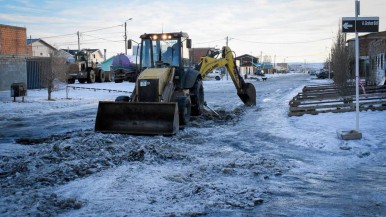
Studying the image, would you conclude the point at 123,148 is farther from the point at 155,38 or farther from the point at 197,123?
the point at 155,38

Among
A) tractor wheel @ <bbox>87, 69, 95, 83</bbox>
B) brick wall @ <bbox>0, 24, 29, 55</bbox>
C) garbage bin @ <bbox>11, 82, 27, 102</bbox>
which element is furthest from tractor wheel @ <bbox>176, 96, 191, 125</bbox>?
tractor wheel @ <bbox>87, 69, 95, 83</bbox>

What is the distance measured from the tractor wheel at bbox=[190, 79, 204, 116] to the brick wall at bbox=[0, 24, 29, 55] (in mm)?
23437

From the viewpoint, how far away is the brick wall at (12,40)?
33.4m

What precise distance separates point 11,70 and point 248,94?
21717mm

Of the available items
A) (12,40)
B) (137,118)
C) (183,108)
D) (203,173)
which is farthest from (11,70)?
(203,173)

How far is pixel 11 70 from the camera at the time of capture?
3284 cm

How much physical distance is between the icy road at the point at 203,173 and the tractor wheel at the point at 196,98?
2384 millimetres

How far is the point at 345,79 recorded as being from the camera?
20.5 metres

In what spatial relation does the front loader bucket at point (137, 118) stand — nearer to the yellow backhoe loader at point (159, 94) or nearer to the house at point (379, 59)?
the yellow backhoe loader at point (159, 94)

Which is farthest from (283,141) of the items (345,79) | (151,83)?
(345,79)

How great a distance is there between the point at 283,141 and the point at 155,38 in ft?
18.8

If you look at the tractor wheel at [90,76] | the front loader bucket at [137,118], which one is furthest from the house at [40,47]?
the front loader bucket at [137,118]

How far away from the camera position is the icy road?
5527mm

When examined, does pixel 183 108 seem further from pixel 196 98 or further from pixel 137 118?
pixel 196 98
